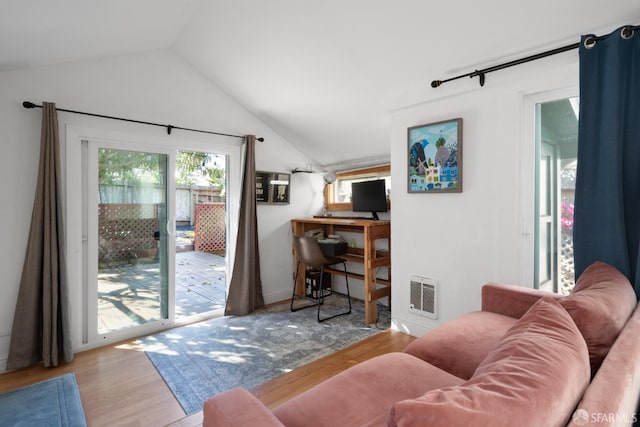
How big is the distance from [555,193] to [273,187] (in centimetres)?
278

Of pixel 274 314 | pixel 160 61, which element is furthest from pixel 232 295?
pixel 160 61

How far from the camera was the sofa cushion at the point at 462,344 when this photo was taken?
1.51 metres

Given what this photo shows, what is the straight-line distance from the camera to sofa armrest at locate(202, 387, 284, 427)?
2.99 ft

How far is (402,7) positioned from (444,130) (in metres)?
0.95

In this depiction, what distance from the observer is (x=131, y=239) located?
304cm

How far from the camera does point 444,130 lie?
8.54ft

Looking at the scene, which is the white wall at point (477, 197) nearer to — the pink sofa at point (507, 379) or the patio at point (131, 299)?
the pink sofa at point (507, 379)

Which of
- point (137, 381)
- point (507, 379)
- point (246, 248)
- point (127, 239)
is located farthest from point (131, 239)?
point (507, 379)

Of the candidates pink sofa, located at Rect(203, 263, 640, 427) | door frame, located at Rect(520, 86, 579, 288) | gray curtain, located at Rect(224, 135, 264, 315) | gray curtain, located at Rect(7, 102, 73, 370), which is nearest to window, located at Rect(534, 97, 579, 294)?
door frame, located at Rect(520, 86, 579, 288)

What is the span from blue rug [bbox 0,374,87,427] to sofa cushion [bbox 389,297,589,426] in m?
2.06

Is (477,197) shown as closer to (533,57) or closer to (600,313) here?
(533,57)

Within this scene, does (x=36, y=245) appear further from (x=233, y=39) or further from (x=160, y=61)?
(x=233, y=39)

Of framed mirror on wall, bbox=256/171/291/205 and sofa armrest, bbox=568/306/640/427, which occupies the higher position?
framed mirror on wall, bbox=256/171/291/205

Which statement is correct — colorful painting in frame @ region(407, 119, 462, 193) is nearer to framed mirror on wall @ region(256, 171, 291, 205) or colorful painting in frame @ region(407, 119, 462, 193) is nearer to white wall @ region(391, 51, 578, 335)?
white wall @ region(391, 51, 578, 335)
